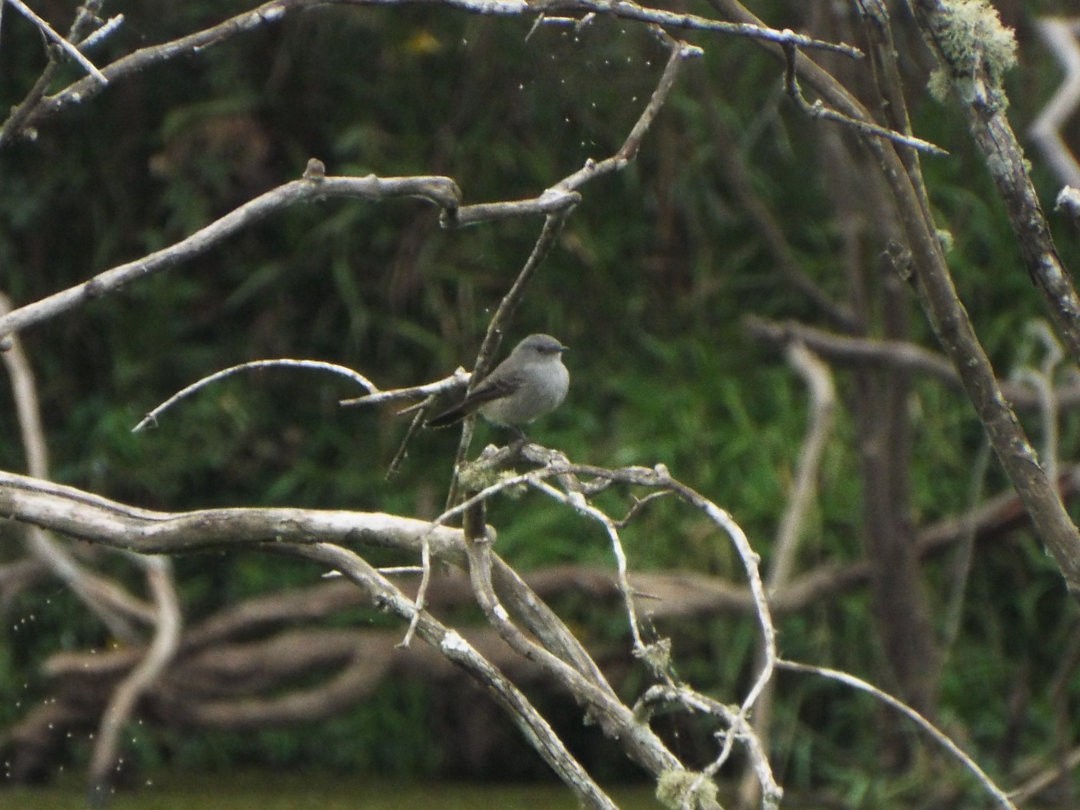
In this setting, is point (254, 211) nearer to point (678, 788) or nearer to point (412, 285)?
point (678, 788)

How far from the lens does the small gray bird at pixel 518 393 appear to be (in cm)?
348

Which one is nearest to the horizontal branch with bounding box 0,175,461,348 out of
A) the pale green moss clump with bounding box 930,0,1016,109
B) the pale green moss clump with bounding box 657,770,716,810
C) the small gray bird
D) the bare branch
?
the pale green moss clump with bounding box 930,0,1016,109

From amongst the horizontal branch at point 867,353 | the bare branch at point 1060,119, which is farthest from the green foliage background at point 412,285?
the bare branch at point 1060,119

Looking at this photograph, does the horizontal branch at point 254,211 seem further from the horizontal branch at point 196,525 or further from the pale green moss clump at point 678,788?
the pale green moss clump at point 678,788

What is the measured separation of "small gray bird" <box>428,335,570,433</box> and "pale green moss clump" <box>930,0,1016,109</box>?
1.43m

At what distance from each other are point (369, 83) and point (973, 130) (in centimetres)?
525

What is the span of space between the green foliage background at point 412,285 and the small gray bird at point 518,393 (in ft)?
7.79

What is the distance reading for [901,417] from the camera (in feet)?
17.8

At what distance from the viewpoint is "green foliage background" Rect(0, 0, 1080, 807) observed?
6.29 m

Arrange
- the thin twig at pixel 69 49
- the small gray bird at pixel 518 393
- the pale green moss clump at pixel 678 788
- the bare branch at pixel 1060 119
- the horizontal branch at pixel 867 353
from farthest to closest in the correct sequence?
the horizontal branch at pixel 867 353 → the small gray bird at pixel 518 393 → the bare branch at pixel 1060 119 → the thin twig at pixel 69 49 → the pale green moss clump at pixel 678 788

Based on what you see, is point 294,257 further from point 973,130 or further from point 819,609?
point 973,130

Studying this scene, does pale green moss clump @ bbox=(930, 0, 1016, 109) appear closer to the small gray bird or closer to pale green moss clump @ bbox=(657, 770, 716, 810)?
pale green moss clump @ bbox=(657, 770, 716, 810)

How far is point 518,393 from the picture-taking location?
3662 millimetres

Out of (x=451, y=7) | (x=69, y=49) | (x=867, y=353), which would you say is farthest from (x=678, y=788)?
(x=867, y=353)
